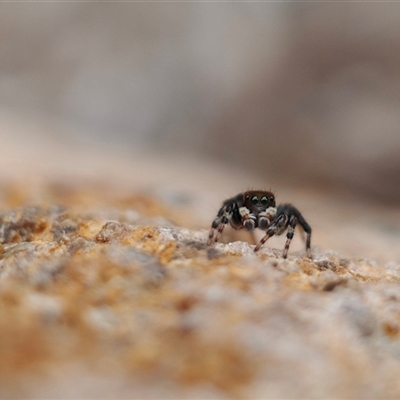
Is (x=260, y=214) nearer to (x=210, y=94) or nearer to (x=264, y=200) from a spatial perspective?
(x=264, y=200)

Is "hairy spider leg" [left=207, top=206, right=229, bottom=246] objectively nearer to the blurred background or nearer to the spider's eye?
the spider's eye

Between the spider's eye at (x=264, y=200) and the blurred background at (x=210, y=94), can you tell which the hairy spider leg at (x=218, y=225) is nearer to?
the spider's eye at (x=264, y=200)

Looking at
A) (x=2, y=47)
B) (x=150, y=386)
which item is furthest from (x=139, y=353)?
(x=2, y=47)

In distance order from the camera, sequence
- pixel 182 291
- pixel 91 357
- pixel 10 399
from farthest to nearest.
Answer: pixel 182 291, pixel 91 357, pixel 10 399

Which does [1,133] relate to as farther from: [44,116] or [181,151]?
[181,151]

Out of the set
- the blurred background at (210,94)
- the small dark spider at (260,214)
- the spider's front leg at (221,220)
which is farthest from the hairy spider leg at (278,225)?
the blurred background at (210,94)

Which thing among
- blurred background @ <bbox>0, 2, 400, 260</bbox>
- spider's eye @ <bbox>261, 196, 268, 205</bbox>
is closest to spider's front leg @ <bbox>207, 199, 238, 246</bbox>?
spider's eye @ <bbox>261, 196, 268, 205</bbox>
